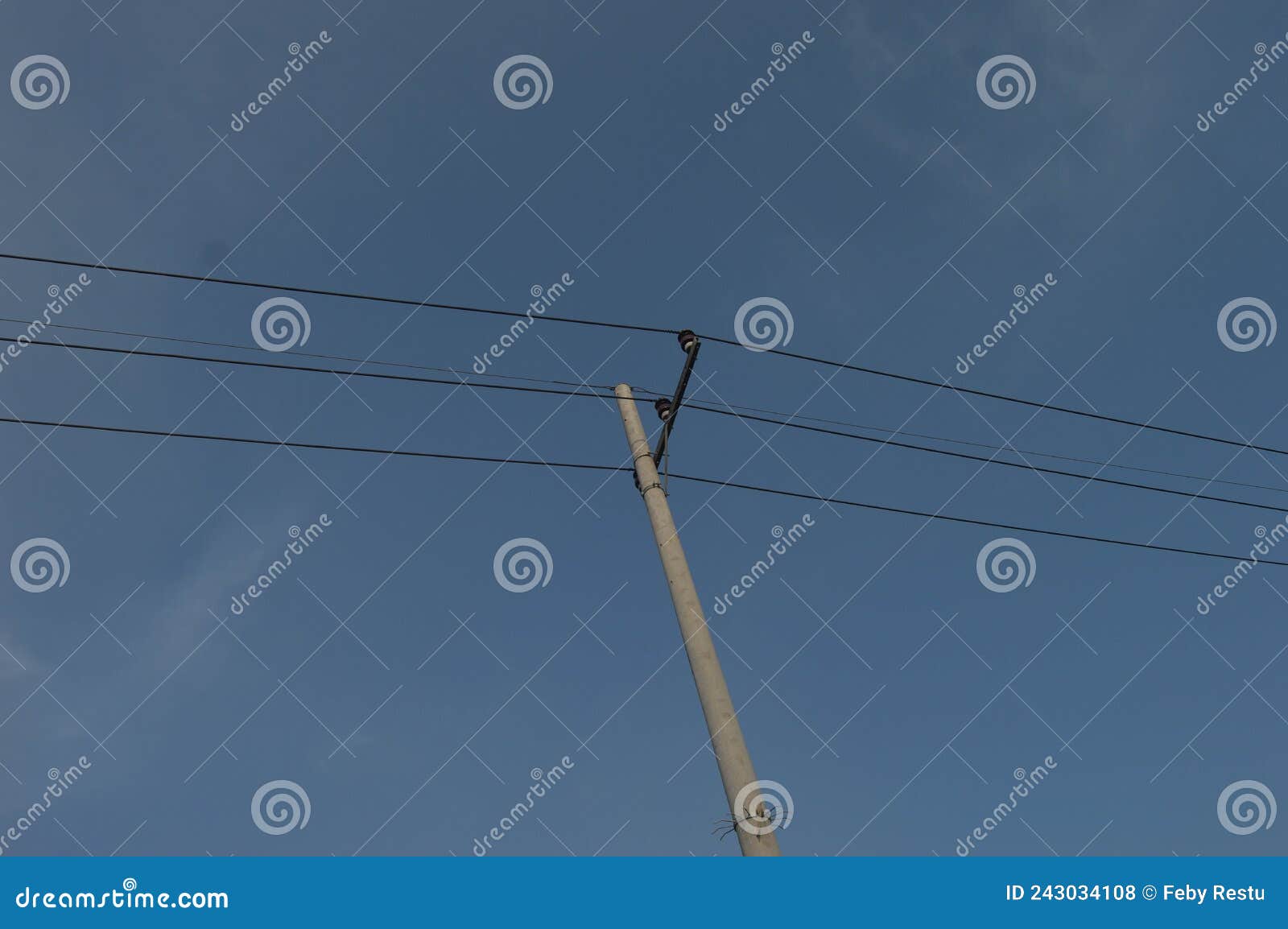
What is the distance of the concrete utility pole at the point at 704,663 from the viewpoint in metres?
9.21

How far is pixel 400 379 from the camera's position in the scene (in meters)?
13.8

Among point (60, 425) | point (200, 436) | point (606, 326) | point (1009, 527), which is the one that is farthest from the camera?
point (1009, 527)

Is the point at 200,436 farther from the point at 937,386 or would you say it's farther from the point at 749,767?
the point at 937,386

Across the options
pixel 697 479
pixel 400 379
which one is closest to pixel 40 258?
pixel 400 379

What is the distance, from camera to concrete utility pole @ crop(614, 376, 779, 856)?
921cm

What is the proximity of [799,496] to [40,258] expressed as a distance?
9682 mm

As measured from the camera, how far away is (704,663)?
10156mm

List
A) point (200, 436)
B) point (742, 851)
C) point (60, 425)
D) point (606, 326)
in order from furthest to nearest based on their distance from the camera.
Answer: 1. point (606, 326)
2. point (200, 436)
3. point (60, 425)
4. point (742, 851)

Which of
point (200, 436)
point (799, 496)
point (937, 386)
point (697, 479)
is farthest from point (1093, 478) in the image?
point (200, 436)

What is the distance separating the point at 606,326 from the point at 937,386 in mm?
4961

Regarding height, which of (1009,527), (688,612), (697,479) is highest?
(1009,527)

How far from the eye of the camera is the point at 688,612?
10.6 m

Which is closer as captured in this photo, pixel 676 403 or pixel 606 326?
pixel 676 403

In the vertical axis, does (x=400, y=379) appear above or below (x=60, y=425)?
above
